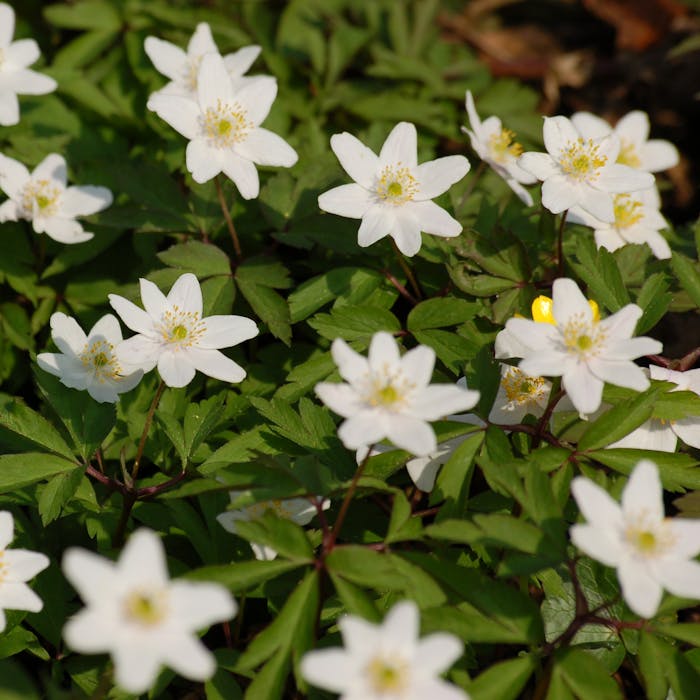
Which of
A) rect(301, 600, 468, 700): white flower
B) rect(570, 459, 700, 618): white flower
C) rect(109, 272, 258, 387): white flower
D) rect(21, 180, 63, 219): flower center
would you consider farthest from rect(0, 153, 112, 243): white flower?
rect(570, 459, 700, 618): white flower

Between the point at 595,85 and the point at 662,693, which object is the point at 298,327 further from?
the point at 595,85

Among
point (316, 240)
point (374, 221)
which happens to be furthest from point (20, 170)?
point (374, 221)

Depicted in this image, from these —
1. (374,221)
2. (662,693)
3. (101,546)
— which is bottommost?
(101,546)

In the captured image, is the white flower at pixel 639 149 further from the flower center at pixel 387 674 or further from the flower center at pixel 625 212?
the flower center at pixel 387 674

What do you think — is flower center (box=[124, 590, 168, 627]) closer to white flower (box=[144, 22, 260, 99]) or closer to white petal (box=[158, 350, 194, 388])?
white petal (box=[158, 350, 194, 388])

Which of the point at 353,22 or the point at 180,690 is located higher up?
the point at 353,22

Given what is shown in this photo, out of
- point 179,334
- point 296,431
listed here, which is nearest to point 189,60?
point 179,334

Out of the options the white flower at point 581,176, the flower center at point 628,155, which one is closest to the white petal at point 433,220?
the white flower at point 581,176
